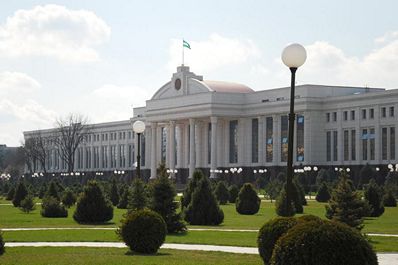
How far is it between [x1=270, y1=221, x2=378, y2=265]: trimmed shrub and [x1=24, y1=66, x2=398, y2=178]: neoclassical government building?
82207 millimetres

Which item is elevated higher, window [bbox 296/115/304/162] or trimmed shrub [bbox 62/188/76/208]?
window [bbox 296/115/304/162]

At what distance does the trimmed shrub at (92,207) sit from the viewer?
40469 mm

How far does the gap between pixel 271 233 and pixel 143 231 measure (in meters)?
6.02


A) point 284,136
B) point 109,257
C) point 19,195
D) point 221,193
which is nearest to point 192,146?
point 284,136

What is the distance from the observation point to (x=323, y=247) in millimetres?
13258

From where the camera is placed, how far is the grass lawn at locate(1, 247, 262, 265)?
820 inches

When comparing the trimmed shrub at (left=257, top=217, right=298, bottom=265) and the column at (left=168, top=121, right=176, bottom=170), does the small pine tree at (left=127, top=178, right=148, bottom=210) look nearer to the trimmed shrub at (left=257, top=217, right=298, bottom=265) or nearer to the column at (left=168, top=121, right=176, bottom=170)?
the trimmed shrub at (left=257, top=217, right=298, bottom=265)

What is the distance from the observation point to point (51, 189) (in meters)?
60.5

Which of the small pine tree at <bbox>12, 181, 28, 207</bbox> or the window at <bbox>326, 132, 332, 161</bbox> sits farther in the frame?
the window at <bbox>326, 132, 332, 161</bbox>

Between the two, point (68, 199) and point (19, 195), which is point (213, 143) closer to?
point (19, 195)

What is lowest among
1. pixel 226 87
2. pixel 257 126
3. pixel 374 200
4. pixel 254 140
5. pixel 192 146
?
pixel 374 200

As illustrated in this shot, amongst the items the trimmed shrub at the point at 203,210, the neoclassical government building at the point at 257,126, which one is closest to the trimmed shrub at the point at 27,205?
the trimmed shrub at the point at 203,210

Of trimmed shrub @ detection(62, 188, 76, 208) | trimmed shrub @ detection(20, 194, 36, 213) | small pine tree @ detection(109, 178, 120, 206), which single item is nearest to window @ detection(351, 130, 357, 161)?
small pine tree @ detection(109, 178, 120, 206)

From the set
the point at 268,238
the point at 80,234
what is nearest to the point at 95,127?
the point at 80,234
